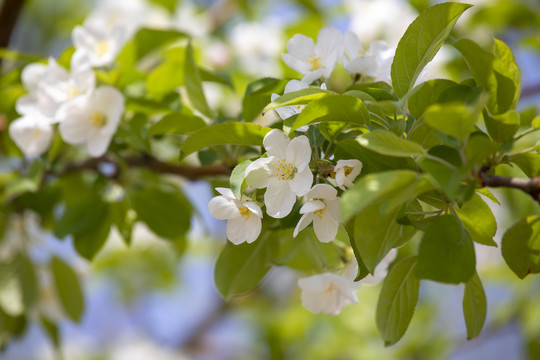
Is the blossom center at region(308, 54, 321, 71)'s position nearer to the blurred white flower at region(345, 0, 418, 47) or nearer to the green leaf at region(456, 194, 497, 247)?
the green leaf at region(456, 194, 497, 247)

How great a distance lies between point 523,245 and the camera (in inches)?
22.0

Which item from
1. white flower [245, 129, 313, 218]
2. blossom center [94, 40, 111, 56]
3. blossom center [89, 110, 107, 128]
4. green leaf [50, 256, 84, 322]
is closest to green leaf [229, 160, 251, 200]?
white flower [245, 129, 313, 218]

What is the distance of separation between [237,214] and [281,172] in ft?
0.22

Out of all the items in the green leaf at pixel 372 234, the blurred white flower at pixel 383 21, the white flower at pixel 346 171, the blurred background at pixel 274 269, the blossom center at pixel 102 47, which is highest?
the white flower at pixel 346 171

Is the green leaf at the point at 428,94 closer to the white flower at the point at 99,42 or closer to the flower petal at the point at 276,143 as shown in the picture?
the flower petal at the point at 276,143

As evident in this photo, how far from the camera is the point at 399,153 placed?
1.50ft

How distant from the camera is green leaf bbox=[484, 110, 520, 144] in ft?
1.68

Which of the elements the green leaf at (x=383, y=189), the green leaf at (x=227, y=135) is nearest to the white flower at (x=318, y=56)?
the green leaf at (x=227, y=135)

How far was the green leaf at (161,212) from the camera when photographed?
85cm

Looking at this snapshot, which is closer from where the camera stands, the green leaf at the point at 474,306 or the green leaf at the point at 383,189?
the green leaf at the point at 383,189

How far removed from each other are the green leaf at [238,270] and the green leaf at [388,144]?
0.89 ft

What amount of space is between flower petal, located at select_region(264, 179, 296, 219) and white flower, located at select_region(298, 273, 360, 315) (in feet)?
0.42

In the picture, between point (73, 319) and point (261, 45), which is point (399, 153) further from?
point (261, 45)

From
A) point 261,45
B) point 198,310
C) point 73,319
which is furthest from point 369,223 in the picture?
point 198,310
